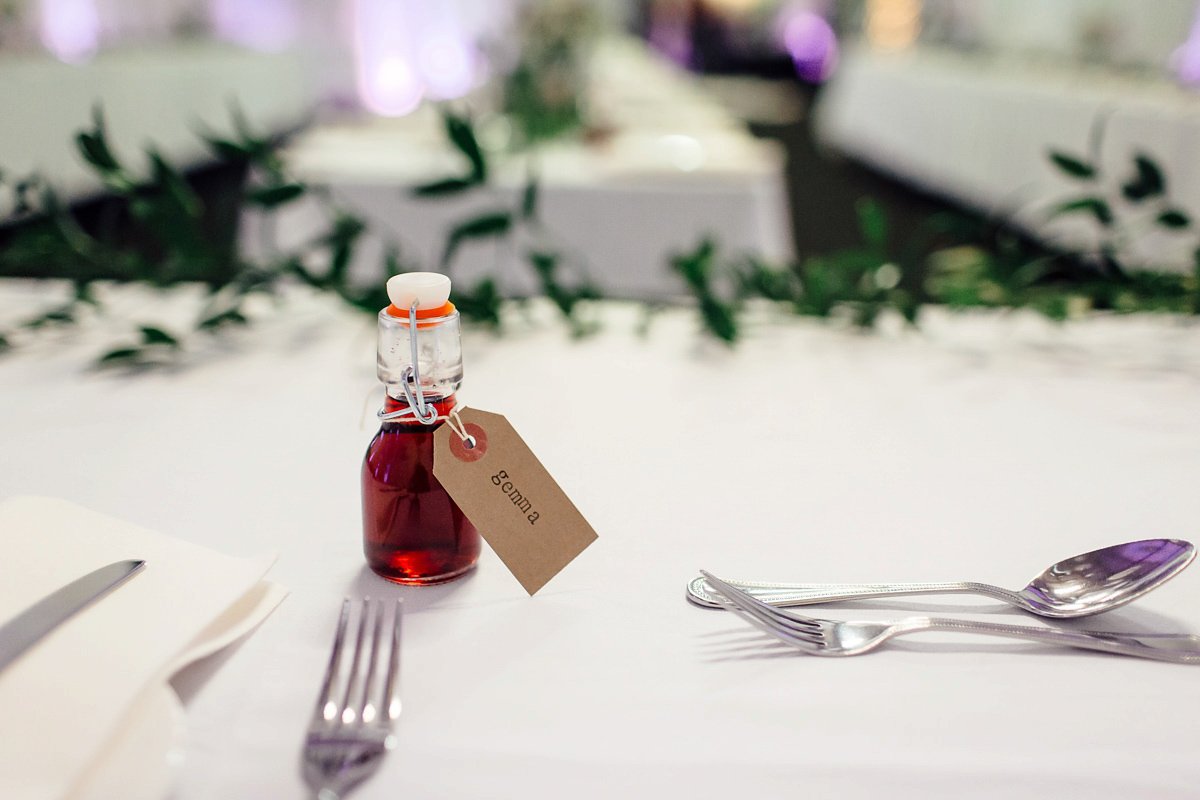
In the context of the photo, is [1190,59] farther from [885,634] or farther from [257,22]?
[257,22]

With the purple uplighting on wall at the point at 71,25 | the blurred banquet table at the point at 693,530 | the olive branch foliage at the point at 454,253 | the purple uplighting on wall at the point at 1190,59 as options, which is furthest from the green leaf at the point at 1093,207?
the purple uplighting on wall at the point at 71,25

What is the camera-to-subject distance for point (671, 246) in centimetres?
196

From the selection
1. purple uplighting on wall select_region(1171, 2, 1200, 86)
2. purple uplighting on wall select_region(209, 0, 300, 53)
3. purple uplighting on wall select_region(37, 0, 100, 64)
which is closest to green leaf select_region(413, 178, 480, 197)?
purple uplighting on wall select_region(1171, 2, 1200, 86)

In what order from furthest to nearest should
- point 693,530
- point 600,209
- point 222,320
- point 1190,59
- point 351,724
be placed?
point 1190,59 < point 600,209 < point 222,320 < point 693,530 < point 351,724

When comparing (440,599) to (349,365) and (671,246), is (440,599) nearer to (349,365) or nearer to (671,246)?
(349,365)

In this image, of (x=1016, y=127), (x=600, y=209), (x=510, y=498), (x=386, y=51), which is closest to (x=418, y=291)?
(x=510, y=498)

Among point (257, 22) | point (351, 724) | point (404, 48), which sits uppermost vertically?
point (257, 22)

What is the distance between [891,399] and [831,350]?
0.17 meters

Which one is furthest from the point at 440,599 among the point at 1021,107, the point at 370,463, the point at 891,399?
the point at 1021,107

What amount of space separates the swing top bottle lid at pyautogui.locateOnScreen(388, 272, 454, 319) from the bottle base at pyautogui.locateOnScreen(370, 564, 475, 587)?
15 centimetres

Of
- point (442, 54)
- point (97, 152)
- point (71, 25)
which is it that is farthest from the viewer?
point (442, 54)

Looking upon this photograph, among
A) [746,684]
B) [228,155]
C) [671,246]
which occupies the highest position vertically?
[228,155]

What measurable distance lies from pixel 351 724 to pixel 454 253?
75 centimetres

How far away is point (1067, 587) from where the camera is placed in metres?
0.46
